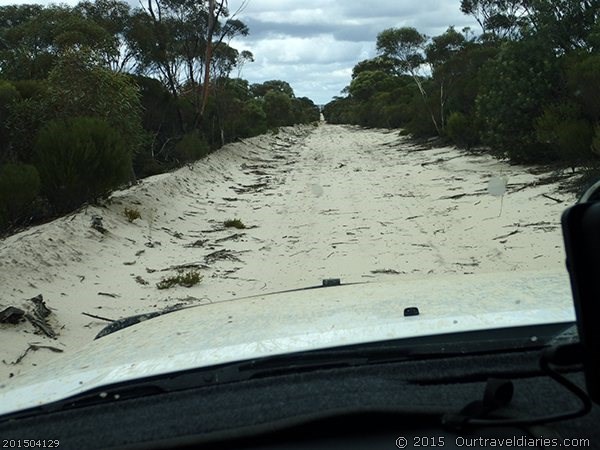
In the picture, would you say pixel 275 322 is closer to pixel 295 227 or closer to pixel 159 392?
pixel 159 392

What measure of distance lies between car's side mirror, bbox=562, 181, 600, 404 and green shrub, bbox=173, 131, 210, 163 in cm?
2247

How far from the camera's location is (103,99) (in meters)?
15.7

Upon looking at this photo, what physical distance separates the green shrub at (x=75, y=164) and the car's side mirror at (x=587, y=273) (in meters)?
11.8

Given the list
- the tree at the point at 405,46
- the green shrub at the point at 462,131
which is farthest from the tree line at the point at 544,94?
the tree at the point at 405,46

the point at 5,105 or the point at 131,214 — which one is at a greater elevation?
the point at 5,105

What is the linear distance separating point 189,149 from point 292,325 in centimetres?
2206

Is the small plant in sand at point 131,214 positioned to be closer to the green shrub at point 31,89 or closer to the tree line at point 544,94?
the green shrub at point 31,89

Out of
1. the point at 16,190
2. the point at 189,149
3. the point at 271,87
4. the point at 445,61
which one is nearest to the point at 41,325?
the point at 16,190

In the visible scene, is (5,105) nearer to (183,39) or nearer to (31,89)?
(31,89)

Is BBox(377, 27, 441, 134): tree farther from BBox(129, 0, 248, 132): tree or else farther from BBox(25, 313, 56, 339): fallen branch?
BBox(25, 313, 56, 339): fallen branch

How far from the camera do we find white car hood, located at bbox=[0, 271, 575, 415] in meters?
2.16

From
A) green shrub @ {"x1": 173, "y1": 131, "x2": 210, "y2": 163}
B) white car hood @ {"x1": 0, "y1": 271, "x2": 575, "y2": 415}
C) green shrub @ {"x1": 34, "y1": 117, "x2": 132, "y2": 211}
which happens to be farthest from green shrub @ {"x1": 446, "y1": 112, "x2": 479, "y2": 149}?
white car hood @ {"x1": 0, "y1": 271, "x2": 575, "y2": 415}

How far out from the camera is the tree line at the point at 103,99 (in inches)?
485

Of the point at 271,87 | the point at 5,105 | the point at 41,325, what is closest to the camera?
the point at 41,325
